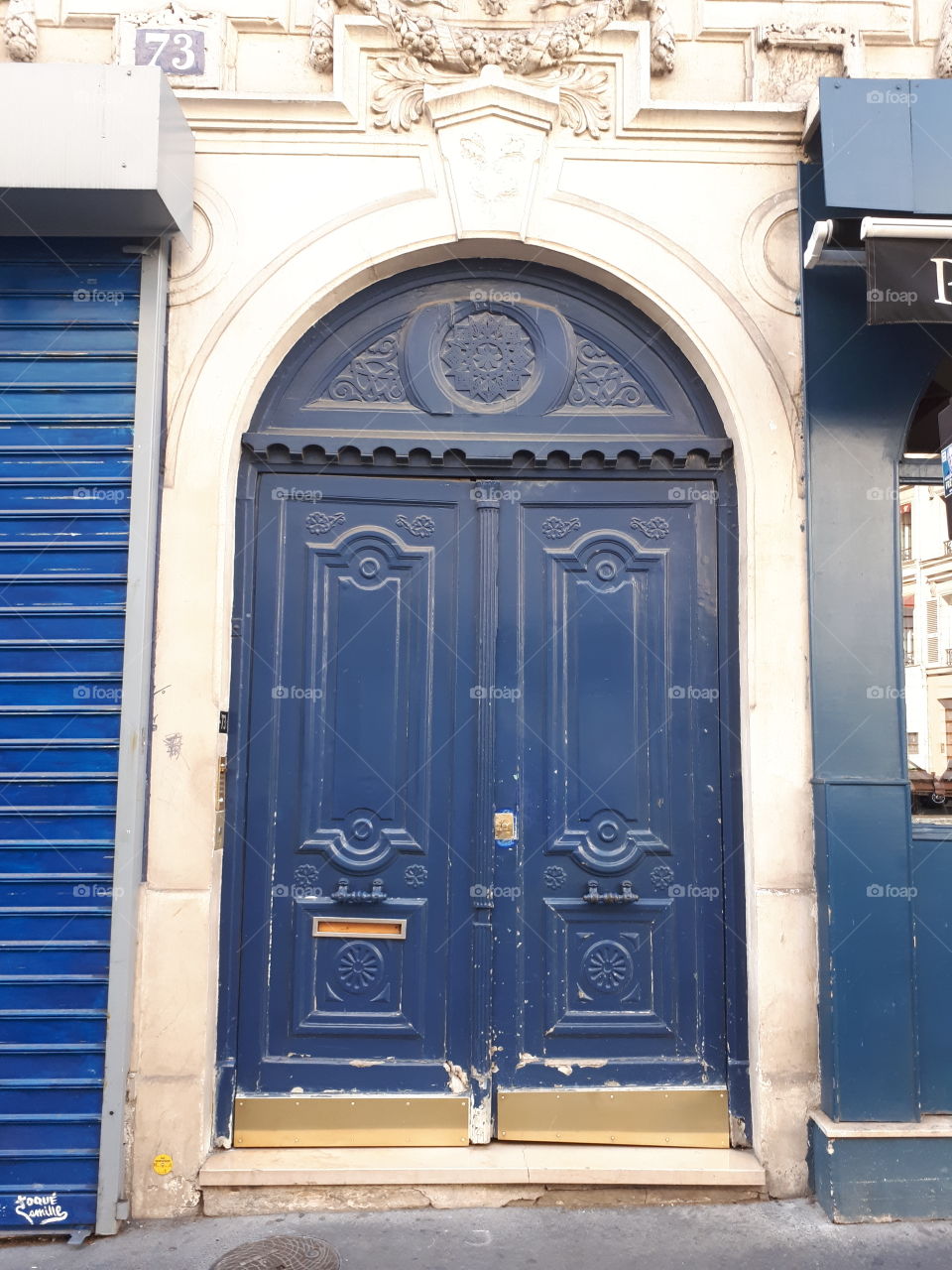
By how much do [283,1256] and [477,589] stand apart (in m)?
2.79

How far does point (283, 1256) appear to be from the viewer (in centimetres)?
354

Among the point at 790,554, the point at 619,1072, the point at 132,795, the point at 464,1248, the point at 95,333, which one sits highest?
the point at 95,333

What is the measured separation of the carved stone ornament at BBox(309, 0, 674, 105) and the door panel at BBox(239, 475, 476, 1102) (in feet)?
5.97

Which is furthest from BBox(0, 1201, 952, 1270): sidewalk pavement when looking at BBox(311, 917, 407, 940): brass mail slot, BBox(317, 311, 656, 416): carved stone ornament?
BBox(317, 311, 656, 416): carved stone ornament

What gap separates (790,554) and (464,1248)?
313 cm

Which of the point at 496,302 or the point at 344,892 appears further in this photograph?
the point at 496,302

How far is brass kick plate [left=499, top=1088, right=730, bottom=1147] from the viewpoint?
163 inches

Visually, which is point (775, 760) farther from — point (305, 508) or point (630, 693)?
point (305, 508)

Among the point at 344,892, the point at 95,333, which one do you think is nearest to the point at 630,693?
the point at 344,892

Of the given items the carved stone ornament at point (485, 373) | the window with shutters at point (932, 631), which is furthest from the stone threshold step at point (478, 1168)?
the carved stone ornament at point (485, 373)

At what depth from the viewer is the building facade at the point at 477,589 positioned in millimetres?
4098

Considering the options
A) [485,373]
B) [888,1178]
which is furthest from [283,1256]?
[485,373]

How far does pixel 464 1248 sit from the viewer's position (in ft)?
11.8

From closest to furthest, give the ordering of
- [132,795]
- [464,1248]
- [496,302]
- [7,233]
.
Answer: [464,1248], [132,795], [7,233], [496,302]
